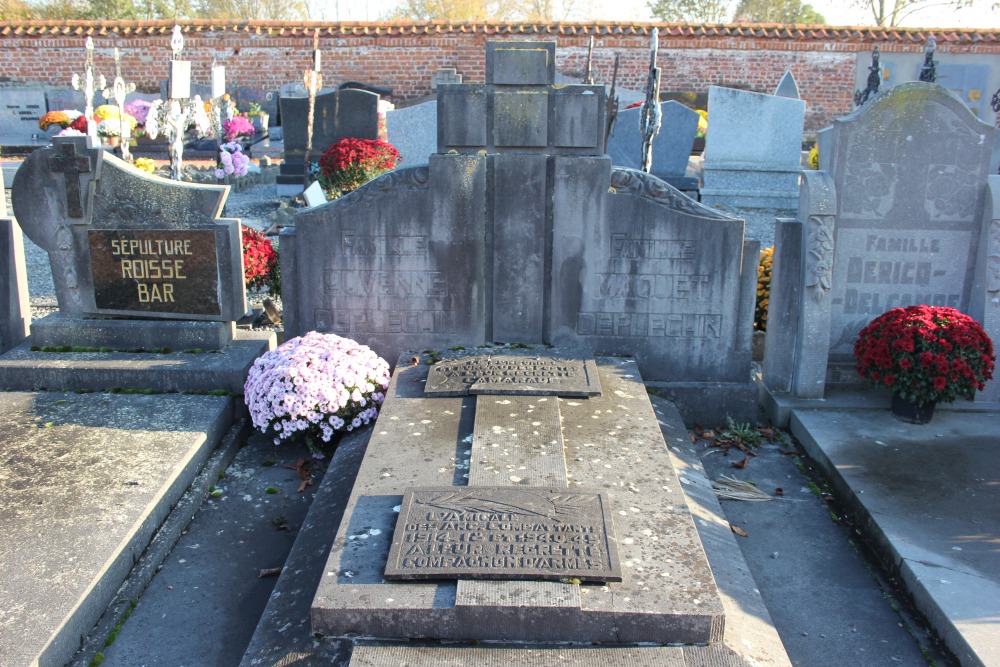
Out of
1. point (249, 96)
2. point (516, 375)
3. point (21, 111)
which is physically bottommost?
point (516, 375)

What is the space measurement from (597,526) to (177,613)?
188cm

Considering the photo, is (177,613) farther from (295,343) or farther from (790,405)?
(790,405)

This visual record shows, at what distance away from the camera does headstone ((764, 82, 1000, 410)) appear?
5.51 meters

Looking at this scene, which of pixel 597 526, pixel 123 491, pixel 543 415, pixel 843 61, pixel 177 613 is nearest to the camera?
pixel 597 526

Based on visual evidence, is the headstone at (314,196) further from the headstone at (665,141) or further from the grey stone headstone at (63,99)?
the grey stone headstone at (63,99)

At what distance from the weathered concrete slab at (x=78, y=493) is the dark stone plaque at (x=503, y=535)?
1.31 m

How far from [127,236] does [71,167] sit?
1.84 ft

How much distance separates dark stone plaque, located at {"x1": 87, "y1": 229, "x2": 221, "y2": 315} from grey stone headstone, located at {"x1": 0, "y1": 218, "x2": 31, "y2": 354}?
56cm

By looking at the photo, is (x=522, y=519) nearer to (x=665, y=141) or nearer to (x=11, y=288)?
(x=11, y=288)

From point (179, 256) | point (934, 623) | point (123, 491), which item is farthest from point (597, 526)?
point (179, 256)

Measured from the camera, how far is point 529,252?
552 centimetres

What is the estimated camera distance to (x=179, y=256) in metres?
5.62

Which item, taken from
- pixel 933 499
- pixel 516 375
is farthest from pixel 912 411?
pixel 516 375

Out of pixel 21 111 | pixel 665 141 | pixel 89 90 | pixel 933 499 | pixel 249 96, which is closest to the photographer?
pixel 933 499
